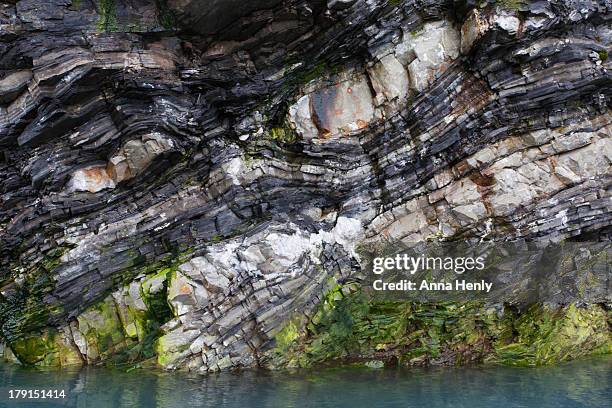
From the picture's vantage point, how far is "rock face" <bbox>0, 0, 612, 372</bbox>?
15844 mm

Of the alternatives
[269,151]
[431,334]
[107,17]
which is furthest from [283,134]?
A: [431,334]

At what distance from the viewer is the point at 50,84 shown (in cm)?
1567

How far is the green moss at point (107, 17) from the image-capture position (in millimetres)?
16016

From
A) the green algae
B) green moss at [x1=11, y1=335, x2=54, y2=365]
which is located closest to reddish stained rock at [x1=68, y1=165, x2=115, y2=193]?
green moss at [x1=11, y1=335, x2=54, y2=365]

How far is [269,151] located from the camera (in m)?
16.9

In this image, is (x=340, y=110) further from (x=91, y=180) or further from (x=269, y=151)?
(x=91, y=180)

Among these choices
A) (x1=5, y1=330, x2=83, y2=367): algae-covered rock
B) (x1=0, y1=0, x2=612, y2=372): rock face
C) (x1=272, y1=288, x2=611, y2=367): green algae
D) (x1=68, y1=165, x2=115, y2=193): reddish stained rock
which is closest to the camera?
(x1=272, y1=288, x2=611, y2=367): green algae

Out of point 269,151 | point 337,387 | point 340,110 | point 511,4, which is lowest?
point 337,387

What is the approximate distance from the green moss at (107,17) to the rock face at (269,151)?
0.04 meters

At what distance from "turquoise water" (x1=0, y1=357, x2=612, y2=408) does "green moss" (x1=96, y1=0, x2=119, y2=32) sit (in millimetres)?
9274

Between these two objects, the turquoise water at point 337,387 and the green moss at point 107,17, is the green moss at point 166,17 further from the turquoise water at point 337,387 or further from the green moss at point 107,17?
the turquoise water at point 337,387

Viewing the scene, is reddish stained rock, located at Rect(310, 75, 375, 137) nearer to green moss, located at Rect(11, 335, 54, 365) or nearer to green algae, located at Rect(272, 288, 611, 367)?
green algae, located at Rect(272, 288, 611, 367)

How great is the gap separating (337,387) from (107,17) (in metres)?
11.6

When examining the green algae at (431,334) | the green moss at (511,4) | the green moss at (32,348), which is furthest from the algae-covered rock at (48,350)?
the green moss at (511,4)
